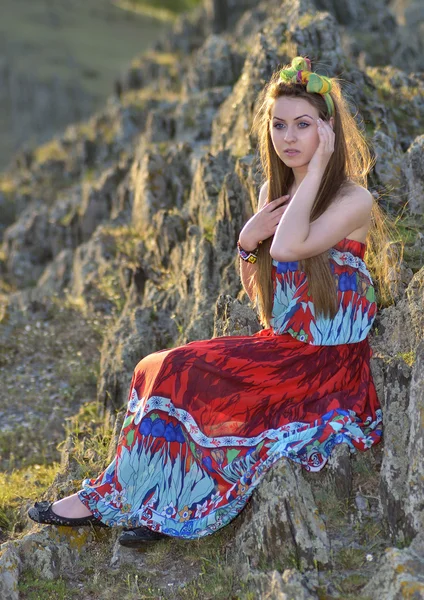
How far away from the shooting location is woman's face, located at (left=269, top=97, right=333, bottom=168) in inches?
244

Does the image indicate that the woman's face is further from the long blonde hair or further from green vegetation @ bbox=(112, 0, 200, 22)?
green vegetation @ bbox=(112, 0, 200, 22)

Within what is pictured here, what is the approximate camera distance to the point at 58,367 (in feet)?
41.1

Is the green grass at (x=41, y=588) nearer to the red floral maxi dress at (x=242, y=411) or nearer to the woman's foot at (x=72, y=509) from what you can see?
the woman's foot at (x=72, y=509)

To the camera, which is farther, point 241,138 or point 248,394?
point 241,138

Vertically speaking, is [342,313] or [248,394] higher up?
[342,313]

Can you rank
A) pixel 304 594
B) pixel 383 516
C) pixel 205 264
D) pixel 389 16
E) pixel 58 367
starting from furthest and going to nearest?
pixel 389 16 < pixel 58 367 < pixel 205 264 < pixel 383 516 < pixel 304 594

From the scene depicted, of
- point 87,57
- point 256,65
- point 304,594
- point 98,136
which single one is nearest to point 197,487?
point 304,594

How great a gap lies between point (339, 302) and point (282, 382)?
727 mm

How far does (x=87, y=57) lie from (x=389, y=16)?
40057mm

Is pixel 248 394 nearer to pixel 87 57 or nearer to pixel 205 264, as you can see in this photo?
pixel 205 264

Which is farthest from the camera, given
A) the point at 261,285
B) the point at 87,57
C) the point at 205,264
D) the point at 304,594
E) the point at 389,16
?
the point at 87,57

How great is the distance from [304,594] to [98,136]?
29536mm

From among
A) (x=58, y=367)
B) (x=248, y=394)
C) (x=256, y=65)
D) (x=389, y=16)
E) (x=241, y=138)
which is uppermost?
(x=389, y=16)

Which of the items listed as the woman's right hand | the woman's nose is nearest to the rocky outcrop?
the woman's right hand
